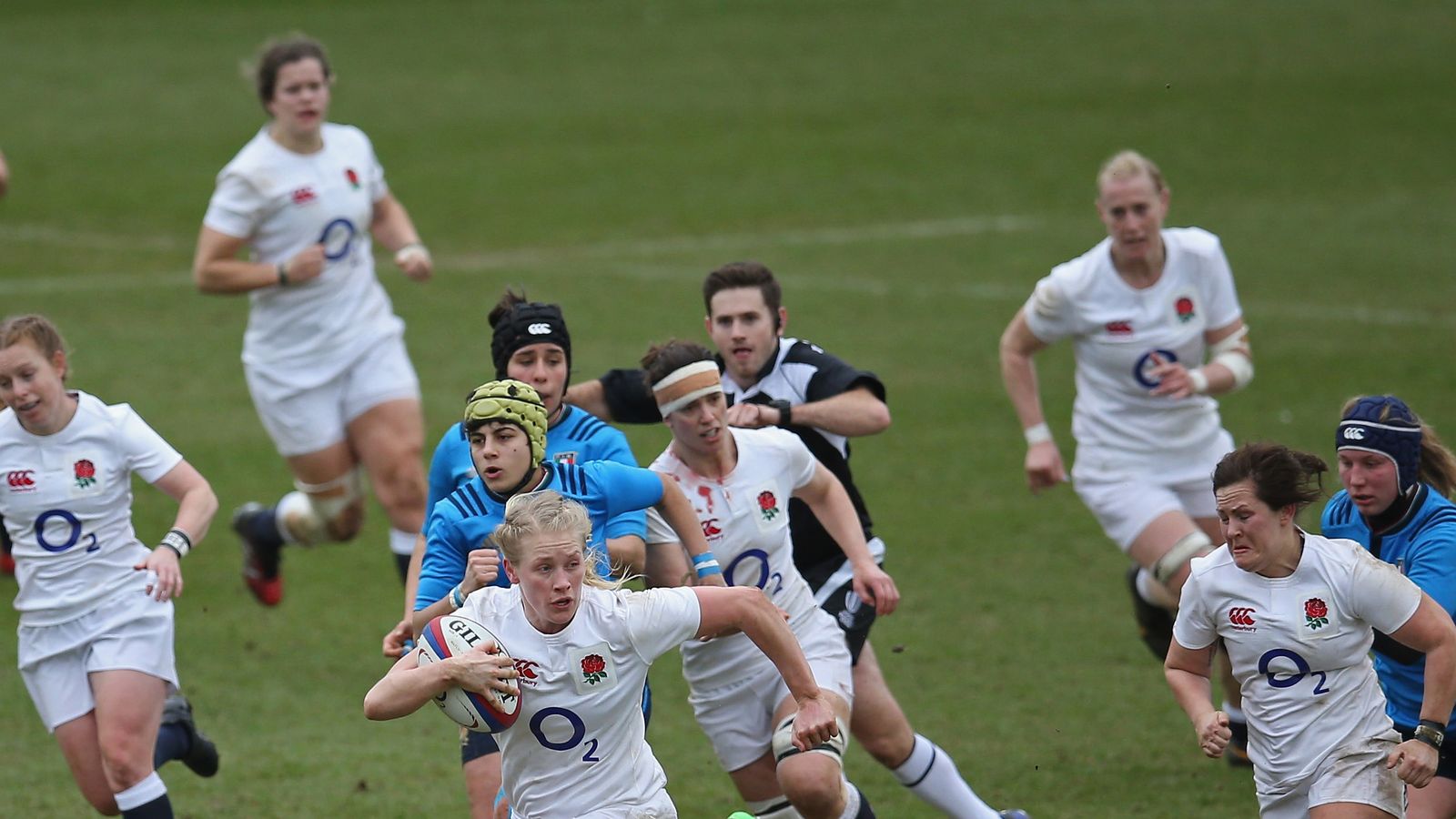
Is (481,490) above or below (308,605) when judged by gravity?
above

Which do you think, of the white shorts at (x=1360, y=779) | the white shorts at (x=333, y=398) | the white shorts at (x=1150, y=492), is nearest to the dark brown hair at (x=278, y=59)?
the white shorts at (x=333, y=398)

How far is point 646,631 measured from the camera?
18.3ft

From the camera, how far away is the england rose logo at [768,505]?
6.73 m

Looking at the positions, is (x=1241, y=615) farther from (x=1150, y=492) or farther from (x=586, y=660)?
(x=1150, y=492)

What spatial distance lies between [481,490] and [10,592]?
6.03m

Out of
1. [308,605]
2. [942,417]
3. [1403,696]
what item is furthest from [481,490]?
[942,417]

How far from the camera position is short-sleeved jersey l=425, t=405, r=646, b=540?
647cm

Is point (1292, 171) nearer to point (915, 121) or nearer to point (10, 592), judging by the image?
point (915, 121)

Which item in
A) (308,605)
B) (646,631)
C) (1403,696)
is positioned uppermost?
(646,631)

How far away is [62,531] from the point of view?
23.1 ft

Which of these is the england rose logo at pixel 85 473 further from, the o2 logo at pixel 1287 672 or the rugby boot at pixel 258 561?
the o2 logo at pixel 1287 672

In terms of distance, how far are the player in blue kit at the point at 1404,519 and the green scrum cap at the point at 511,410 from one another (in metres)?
2.57

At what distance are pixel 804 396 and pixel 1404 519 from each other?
2324mm

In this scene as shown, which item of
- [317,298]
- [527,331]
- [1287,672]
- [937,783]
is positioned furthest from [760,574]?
[317,298]
